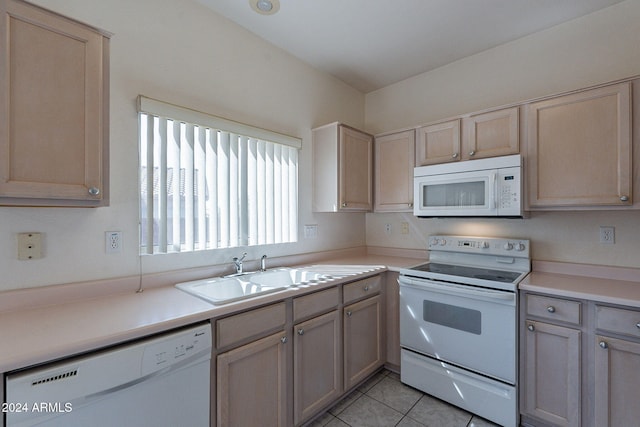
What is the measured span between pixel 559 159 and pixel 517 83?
2.64 ft

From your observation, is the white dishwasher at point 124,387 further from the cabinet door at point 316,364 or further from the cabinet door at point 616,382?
the cabinet door at point 616,382

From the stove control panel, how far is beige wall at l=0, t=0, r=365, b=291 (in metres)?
1.20

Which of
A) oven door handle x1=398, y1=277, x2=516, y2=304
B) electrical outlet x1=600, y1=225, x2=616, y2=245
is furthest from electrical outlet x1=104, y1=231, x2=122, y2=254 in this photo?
electrical outlet x1=600, y1=225, x2=616, y2=245

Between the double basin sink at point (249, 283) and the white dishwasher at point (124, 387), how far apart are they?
0.29 metres

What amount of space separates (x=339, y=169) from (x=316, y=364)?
1.48m

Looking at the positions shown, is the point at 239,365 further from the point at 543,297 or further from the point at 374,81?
the point at 374,81

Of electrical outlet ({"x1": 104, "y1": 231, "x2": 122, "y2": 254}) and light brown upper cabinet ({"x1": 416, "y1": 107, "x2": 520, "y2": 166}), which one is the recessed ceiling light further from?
electrical outlet ({"x1": 104, "y1": 231, "x2": 122, "y2": 254})

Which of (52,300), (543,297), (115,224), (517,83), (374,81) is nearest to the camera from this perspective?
(52,300)

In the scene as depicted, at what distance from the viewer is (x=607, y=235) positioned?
1.88m

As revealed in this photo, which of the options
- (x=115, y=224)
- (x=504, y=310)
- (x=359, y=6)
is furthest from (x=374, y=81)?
(x=115, y=224)

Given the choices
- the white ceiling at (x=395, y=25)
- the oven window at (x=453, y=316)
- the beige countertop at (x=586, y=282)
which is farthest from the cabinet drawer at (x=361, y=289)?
the white ceiling at (x=395, y=25)

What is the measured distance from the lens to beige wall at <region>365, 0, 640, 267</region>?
1842 millimetres

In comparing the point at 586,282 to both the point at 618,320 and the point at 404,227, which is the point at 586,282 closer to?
the point at 618,320

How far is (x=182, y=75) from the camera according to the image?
1.76 m
